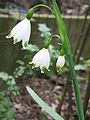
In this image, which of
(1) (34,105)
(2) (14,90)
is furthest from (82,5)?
(2) (14,90)

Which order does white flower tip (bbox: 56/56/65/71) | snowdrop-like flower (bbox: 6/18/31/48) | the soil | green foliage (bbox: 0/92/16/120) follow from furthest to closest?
the soil < green foliage (bbox: 0/92/16/120) < white flower tip (bbox: 56/56/65/71) < snowdrop-like flower (bbox: 6/18/31/48)

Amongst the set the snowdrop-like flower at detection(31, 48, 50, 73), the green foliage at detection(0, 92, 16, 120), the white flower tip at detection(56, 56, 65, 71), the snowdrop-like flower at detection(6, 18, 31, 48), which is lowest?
the green foliage at detection(0, 92, 16, 120)

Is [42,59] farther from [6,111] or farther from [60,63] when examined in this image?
[6,111]

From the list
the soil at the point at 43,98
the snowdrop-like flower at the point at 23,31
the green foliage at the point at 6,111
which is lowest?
the soil at the point at 43,98

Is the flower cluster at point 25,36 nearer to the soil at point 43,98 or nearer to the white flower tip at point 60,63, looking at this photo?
the white flower tip at point 60,63

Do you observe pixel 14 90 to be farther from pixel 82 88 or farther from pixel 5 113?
pixel 82 88

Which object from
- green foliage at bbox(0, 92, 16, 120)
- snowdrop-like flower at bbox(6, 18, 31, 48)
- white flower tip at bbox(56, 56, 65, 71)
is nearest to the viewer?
snowdrop-like flower at bbox(6, 18, 31, 48)

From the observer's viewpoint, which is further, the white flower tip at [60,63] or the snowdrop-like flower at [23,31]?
the white flower tip at [60,63]

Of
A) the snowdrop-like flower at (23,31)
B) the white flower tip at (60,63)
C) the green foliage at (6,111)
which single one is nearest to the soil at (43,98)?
the green foliage at (6,111)

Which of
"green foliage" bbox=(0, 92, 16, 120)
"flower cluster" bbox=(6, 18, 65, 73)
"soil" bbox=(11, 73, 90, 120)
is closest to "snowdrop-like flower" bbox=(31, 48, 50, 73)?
"flower cluster" bbox=(6, 18, 65, 73)

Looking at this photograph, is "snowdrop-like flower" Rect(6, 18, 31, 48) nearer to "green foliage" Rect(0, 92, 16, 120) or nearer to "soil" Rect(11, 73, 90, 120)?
"green foliage" Rect(0, 92, 16, 120)
